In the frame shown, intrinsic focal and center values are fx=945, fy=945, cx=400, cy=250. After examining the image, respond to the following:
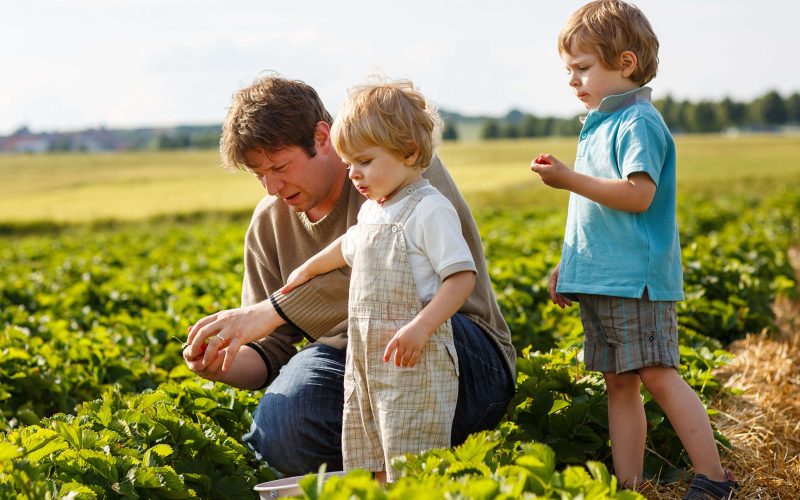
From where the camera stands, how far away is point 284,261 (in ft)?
13.4

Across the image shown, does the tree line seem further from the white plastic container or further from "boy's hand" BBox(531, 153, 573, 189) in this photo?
the white plastic container

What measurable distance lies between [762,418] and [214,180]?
4204cm

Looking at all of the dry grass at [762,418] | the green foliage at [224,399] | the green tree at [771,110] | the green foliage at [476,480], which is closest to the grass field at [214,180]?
the green foliage at [224,399]

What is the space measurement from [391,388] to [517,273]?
441 cm

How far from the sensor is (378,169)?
10.2 ft

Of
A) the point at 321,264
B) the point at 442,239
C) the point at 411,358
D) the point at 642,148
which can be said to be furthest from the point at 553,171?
the point at 321,264

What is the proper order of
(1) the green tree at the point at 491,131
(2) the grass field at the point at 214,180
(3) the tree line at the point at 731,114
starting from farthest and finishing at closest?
(3) the tree line at the point at 731,114, (1) the green tree at the point at 491,131, (2) the grass field at the point at 214,180

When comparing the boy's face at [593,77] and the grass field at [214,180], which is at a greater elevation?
the boy's face at [593,77]

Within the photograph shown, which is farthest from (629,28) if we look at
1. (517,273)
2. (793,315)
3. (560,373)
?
(793,315)

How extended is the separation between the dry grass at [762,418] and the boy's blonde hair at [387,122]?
1540 mm

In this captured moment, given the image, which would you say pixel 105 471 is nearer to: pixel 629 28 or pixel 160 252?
pixel 629 28

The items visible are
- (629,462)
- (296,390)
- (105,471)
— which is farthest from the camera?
(296,390)

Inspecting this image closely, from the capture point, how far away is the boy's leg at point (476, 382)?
11.4 ft

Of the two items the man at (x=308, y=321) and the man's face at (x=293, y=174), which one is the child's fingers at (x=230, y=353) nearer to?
the man at (x=308, y=321)
